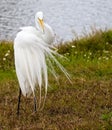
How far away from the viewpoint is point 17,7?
81.3 ft

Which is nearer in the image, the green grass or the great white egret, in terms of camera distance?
the green grass

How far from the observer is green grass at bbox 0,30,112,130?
5.62 m

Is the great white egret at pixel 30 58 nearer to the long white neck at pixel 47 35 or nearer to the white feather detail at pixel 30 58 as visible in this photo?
the white feather detail at pixel 30 58

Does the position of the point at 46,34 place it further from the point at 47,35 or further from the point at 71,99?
the point at 71,99

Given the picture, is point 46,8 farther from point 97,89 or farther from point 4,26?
point 97,89

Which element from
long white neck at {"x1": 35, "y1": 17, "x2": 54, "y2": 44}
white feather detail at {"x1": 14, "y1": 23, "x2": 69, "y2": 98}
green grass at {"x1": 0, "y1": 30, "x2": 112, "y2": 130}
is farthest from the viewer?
long white neck at {"x1": 35, "y1": 17, "x2": 54, "y2": 44}

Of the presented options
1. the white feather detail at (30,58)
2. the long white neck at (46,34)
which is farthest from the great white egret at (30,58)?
the long white neck at (46,34)

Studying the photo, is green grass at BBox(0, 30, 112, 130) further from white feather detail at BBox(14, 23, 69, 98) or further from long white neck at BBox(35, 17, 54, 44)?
long white neck at BBox(35, 17, 54, 44)

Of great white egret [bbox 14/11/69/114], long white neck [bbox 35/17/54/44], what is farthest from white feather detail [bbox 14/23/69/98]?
long white neck [bbox 35/17/54/44]

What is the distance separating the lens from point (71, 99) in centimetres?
673

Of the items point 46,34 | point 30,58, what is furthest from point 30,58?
point 46,34

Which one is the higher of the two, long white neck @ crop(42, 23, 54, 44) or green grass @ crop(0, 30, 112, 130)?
long white neck @ crop(42, 23, 54, 44)

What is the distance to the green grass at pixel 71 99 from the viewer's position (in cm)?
562

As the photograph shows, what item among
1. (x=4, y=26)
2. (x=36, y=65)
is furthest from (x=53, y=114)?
(x=4, y=26)
